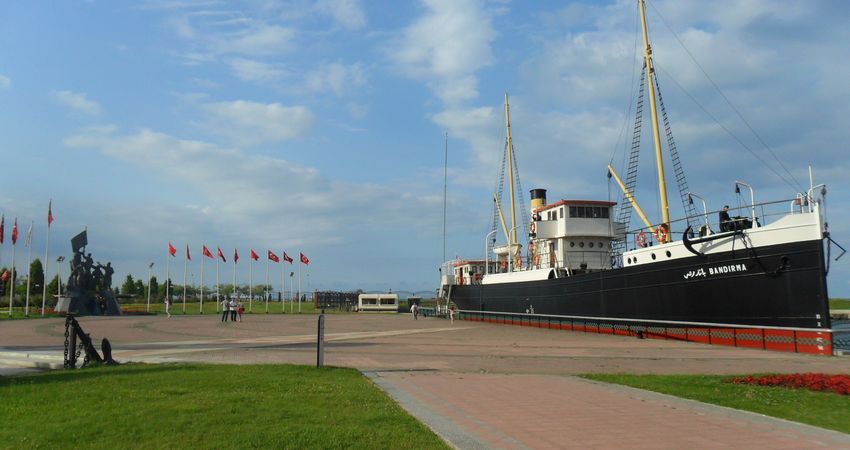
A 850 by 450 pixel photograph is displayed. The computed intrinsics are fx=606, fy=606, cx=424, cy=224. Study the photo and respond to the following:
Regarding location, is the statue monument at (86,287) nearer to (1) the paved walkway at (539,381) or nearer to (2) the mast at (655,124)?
(1) the paved walkway at (539,381)

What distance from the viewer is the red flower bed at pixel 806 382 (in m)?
9.54

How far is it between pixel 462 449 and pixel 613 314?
22105mm

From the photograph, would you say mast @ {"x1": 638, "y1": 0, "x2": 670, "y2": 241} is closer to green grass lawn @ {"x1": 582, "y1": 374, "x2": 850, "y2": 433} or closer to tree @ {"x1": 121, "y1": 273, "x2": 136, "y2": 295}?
green grass lawn @ {"x1": 582, "y1": 374, "x2": 850, "y2": 433}

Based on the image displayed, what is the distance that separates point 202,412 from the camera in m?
6.93

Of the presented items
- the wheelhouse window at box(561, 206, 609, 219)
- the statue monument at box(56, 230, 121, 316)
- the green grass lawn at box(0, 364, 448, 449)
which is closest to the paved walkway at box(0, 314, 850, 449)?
the green grass lawn at box(0, 364, 448, 449)

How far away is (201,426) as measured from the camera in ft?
20.4

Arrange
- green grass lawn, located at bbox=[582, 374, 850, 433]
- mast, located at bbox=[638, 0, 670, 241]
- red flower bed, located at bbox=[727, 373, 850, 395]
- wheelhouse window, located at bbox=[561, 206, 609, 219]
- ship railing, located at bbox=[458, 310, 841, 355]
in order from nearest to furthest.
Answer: green grass lawn, located at bbox=[582, 374, 850, 433], red flower bed, located at bbox=[727, 373, 850, 395], ship railing, located at bbox=[458, 310, 841, 355], mast, located at bbox=[638, 0, 670, 241], wheelhouse window, located at bbox=[561, 206, 609, 219]

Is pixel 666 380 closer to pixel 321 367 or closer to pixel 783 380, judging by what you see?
pixel 783 380

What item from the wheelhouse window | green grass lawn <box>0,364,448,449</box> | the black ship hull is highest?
the wheelhouse window

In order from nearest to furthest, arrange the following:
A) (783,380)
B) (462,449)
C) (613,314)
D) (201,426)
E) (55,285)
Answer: (462,449) → (201,426) → (783,380) → (613,314) → (55,285)

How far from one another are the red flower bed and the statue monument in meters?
45.7

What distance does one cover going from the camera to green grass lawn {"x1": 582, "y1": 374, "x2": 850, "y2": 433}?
7.51 metres

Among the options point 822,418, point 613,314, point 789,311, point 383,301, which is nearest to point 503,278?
point 613,314

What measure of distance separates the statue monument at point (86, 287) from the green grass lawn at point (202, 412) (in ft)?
130
